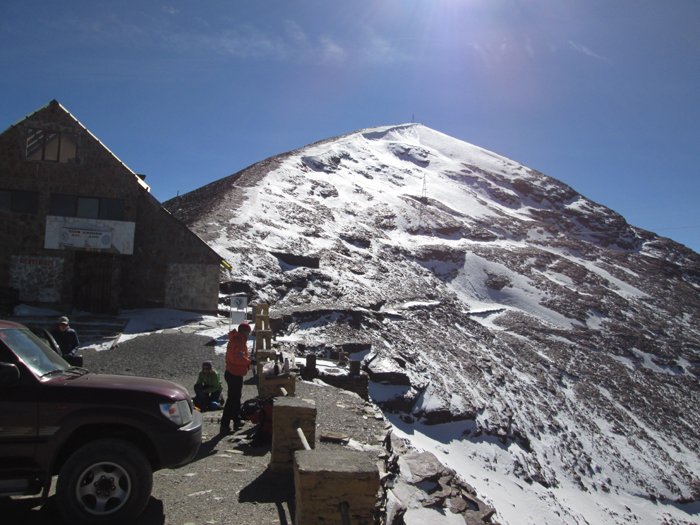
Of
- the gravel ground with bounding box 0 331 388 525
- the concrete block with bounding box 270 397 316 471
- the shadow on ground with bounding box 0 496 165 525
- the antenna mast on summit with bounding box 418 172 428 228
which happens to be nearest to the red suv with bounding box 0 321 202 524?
the shadow on ground with bounding box 0 496 165 525

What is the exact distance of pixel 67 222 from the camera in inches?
712

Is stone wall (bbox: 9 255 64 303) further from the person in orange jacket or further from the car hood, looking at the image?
the car hood

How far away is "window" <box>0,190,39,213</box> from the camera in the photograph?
17734 mm

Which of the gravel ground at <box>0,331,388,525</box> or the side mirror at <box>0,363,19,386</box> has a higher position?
the side mirror at <box>0,363,19,386</box>

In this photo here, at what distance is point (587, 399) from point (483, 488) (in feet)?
50.4

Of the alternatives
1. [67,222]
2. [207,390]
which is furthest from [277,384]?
[67,222]

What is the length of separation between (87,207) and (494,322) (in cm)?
2931

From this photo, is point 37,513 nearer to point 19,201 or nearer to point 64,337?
point 64,337

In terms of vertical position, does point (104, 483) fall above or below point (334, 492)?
below

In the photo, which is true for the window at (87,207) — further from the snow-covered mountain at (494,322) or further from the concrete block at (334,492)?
the concrete block at (334,492)

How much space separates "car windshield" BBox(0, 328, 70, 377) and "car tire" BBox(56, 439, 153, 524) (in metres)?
0.90

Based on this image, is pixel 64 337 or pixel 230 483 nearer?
pixel 230 483

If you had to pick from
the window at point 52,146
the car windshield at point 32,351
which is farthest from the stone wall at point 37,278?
the car windshield at point 32,351

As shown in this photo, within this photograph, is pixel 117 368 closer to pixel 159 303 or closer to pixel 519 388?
pixel 159 303
